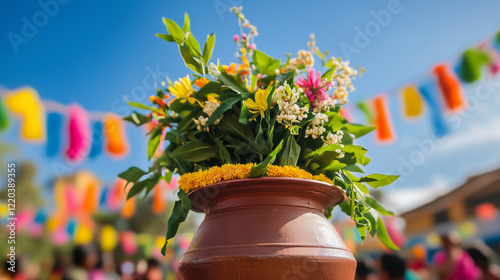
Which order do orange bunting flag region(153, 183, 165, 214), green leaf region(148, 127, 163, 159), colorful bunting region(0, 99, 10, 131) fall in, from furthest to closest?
1. orange bunting flag region(153, 183, 165, 214)
2. colorful bunting region(0, 99, 10, 131)
3. green leaf region(148, 127, 163, 159)

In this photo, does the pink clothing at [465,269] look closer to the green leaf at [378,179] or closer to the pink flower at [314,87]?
the green leaf at [378,179]

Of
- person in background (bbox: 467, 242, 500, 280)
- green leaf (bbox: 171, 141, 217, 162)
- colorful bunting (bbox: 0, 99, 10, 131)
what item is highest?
colorful bunting (bbox: 0, 99, 10, 131)

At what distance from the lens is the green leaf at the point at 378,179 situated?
137cm

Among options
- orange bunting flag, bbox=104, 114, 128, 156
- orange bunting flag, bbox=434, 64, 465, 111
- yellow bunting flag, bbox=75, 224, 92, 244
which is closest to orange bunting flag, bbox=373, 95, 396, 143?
orange bunting flag, bbox=434, 64, 465, 111

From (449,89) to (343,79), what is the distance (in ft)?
9.30

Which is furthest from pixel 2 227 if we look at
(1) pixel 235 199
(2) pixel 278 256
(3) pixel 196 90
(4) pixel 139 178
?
(2) pixel 278 256

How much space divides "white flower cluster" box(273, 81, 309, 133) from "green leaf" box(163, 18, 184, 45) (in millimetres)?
396

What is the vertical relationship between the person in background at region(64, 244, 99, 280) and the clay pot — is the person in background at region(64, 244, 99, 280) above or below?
below

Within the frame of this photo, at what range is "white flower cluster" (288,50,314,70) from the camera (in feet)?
4.74

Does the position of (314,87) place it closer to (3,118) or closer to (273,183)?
(273,183)

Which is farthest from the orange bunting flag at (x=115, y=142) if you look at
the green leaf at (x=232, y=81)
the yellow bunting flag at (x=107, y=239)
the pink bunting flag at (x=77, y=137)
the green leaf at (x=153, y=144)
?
the yellow bunting flag at (x=107, y=239)

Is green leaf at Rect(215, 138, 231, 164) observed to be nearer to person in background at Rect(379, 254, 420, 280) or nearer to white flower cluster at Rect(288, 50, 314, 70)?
white flower cluster at Rect(288, 50, 314, 70)

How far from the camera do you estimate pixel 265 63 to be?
1.47 metres

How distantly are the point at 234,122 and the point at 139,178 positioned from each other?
46 cm
